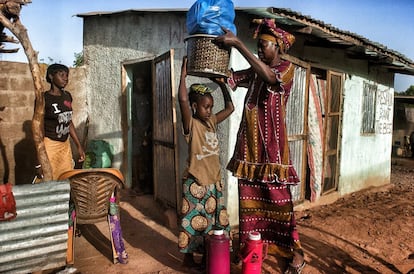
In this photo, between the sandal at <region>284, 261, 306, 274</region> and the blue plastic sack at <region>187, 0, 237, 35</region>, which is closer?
the blue plastic sack at <region>187, 0, 237, 35</region>

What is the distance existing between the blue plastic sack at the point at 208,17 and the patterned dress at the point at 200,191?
76cm

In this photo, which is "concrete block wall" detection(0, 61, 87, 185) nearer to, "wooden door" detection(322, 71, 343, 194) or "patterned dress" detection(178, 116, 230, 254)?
"patterned dress" detection(178, 116, 230, 254)

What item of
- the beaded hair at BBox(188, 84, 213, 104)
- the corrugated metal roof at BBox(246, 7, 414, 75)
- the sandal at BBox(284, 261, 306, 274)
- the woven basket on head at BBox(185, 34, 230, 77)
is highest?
the corrugated metal roof at BBox(246, 7, 414, 75)

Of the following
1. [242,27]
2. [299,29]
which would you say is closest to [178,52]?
[242,27]

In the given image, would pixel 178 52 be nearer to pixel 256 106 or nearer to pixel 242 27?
pixel 242 27

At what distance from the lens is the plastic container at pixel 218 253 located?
119 inches

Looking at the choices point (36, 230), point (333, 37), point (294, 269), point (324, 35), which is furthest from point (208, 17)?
point (333, 37)

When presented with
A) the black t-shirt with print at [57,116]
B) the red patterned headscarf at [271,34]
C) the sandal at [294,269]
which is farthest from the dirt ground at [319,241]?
the red patterned headscarf at [271,34]

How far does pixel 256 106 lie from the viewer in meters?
3.10

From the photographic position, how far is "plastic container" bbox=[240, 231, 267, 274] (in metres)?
2.97

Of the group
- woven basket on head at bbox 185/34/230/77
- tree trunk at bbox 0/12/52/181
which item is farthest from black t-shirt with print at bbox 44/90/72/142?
woven basket on head at bbox 185/34/230/77

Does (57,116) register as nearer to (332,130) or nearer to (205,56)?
(205,56)

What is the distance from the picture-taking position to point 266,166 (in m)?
3.07

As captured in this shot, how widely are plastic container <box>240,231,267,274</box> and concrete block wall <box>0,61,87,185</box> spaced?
A: 408cm
